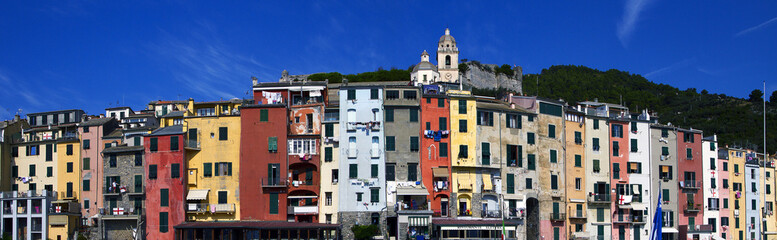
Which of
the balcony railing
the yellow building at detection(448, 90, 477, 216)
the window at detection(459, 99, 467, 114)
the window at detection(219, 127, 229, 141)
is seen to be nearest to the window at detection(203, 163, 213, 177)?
the window at detection(219, 127, 229, 141)

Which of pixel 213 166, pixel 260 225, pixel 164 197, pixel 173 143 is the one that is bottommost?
pixel 260 225

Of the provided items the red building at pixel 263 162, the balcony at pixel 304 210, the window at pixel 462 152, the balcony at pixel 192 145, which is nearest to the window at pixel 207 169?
the balcony at pixel 192 145

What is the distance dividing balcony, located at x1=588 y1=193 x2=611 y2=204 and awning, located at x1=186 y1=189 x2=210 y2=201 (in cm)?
3619

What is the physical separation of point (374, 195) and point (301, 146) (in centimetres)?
772

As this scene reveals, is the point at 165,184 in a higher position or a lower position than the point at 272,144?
lower

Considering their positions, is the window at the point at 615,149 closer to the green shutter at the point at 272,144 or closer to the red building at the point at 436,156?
the red building at the point at 436,156

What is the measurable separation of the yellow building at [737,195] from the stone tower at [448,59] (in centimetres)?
5284

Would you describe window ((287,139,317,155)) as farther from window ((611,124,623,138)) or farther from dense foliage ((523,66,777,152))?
dense foliage ((523,66,777,152))

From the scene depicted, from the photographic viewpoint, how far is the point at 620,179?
89.1 m

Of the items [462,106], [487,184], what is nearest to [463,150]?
[487,184]

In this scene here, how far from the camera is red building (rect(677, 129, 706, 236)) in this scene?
91.5 meters

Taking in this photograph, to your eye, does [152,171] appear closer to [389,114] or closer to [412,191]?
[389,114]

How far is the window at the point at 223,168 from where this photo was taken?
79281mm

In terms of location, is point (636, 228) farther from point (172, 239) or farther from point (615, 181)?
point (172, 239)
